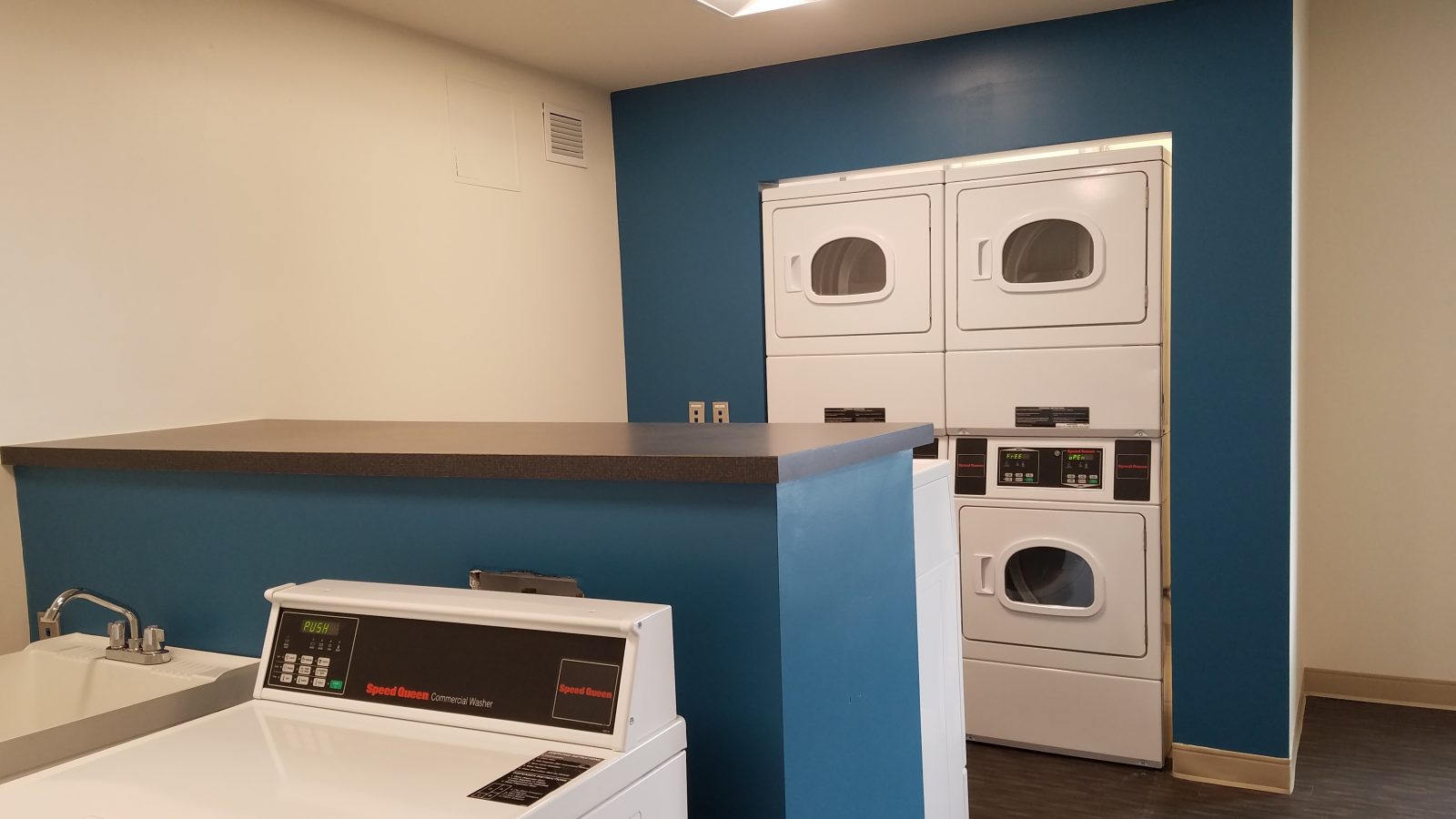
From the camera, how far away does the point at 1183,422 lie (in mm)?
3434

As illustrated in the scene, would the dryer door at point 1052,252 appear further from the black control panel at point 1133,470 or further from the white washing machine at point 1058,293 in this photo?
the black control panel at point 1133,470

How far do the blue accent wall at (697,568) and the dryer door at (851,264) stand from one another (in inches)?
80.7

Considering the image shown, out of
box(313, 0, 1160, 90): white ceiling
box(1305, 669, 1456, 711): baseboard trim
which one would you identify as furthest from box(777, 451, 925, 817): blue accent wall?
box(1305, 669, 1456, 711): baseboard trim

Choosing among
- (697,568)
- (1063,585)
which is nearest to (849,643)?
(697,568)

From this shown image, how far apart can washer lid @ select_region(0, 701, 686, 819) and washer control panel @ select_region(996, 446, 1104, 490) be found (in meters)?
2.61

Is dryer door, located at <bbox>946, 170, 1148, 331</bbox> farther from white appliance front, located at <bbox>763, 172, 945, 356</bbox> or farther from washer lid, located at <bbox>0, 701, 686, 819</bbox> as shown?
washer lid, located at <bbox>0, 701, 686, 819</bbox>

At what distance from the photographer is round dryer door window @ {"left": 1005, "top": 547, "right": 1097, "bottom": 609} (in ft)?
11.9

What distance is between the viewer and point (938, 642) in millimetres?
2166

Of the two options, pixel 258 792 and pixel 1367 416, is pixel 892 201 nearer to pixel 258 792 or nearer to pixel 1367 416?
pixel 1367 416

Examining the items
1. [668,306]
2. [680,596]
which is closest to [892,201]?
[668,306]

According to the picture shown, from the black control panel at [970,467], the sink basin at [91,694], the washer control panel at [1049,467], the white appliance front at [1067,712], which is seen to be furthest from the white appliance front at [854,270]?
the sink basin at [91,694]

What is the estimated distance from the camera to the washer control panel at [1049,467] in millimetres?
3580

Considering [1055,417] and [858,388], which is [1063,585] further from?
[858,388]

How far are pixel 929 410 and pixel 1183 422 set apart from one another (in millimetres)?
884
